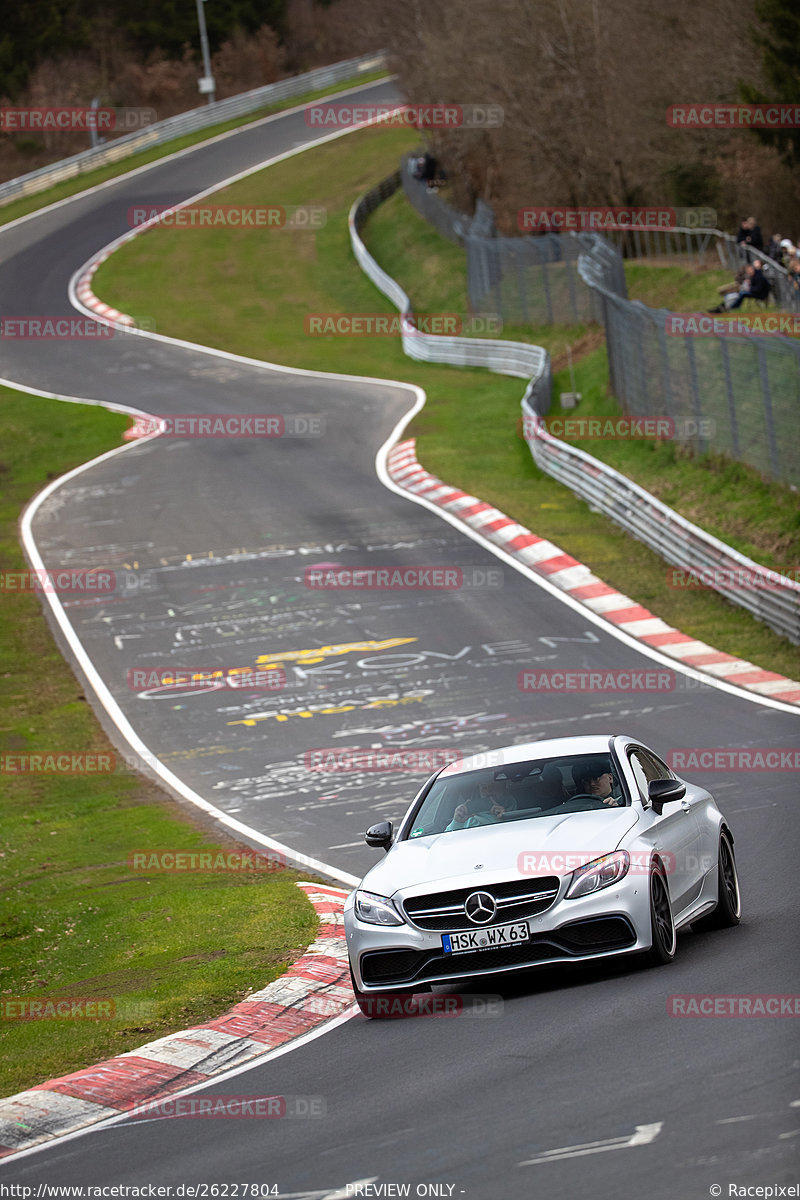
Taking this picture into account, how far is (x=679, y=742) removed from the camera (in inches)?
647

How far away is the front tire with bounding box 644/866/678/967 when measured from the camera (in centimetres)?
907

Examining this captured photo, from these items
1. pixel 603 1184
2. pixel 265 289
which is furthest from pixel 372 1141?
pixel 265 289

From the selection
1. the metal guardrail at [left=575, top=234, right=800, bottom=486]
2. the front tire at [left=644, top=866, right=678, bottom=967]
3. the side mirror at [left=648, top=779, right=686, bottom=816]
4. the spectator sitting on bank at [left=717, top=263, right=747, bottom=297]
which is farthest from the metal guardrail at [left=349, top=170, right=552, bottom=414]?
the front tire at [left=644, top=866, right=678, bottom=967]

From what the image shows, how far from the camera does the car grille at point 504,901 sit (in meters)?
8.98

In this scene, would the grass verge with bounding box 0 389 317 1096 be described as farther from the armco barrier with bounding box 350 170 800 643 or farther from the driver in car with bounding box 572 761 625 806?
the armco barrier with bounding box 350 170 800 643

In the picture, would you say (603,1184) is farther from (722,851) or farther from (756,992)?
(722,851)

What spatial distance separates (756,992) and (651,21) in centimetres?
4172

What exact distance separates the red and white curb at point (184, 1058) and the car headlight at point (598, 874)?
176cm

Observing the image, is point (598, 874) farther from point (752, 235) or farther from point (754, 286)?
point (752, 235)

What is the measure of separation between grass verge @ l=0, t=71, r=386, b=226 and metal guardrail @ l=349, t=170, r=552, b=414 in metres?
20.3

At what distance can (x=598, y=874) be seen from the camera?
29.7ft

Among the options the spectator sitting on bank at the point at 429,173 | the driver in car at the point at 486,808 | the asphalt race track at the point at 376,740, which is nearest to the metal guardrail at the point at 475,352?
the asphalt race track at the point at 376,740

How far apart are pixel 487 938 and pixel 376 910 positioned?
702 millimetres

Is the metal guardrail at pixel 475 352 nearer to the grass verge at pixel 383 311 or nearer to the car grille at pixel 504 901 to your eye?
the grass verge at pixel 383 311
